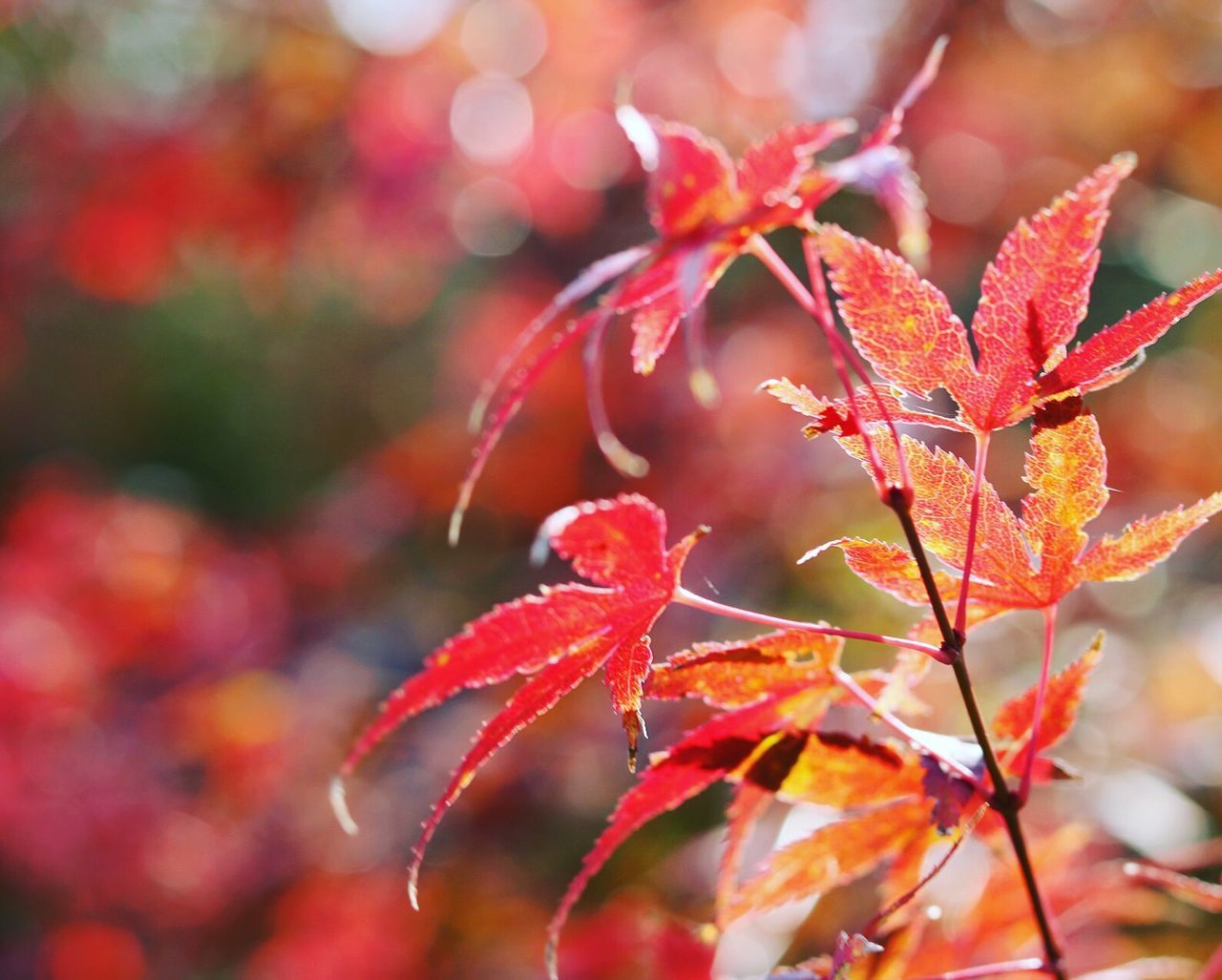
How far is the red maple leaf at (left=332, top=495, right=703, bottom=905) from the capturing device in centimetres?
39

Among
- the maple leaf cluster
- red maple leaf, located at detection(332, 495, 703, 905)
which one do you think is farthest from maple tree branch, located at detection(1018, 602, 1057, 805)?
red maple leaf, located at detection(332, 495, 703, 905)

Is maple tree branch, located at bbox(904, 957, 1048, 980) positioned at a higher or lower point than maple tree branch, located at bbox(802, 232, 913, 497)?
lower

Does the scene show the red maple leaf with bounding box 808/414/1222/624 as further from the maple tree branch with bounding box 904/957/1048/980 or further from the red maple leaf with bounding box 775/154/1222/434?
the maple tree branch with bounding box 904/957/1048/980

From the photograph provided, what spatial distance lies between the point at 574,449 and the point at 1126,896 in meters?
1.84

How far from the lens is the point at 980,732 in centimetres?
39

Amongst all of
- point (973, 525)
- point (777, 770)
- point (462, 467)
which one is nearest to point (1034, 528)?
point (973, 525)

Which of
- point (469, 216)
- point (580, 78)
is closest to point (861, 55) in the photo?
point (580, 78)

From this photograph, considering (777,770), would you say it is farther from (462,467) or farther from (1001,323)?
(462,467)

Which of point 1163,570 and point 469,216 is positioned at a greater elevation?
point 469,216

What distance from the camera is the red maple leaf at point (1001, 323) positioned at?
0.36 metres

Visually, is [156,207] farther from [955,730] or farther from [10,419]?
[10,419]

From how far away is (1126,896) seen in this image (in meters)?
0.69

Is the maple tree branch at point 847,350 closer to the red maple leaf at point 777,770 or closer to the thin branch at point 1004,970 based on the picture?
Result: the red maple leaf at point 777,770

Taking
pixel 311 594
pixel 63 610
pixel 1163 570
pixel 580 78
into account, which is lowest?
pixel 311 594
